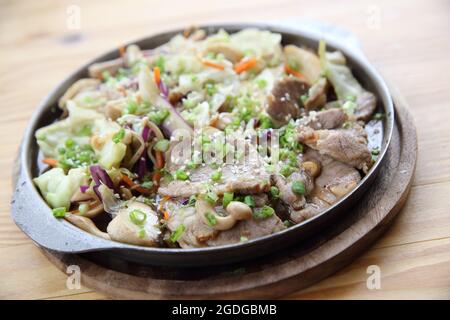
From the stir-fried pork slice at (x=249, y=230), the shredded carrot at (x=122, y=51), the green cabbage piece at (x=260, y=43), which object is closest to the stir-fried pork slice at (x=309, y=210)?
the stir-fried pork slice at (x=249, y=230)

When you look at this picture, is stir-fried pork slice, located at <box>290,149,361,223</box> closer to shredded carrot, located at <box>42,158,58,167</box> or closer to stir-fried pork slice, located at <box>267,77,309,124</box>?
stir-fried pork slice, located at <box>267,77,309,124</box>

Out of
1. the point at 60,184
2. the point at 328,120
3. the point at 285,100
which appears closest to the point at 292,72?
the point at 285,100

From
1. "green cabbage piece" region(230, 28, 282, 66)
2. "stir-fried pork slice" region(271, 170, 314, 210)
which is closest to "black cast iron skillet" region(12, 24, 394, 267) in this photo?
"stir-fried pork slice" region(271, 170, 314, 210)

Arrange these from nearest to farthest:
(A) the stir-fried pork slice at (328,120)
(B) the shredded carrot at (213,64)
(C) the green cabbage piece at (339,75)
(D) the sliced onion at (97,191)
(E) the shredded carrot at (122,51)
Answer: (D) the sliced onion at (97,191) < (A) the stir-fried pork slice at (328,120) < (C) the green cabbage piece at (339,75) < (B) the shredded carrot at (213,64) < (E) the shredded carrot at (122,51)

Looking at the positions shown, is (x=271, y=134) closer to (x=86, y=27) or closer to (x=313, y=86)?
(x=313, y=86)

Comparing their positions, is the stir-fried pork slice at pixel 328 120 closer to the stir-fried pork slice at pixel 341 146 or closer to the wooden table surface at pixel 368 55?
the stir-fried pork slice at pixel 341 146

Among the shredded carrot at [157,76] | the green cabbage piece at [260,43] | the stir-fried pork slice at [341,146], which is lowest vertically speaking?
the stir-fried pork slice at [341,146]
